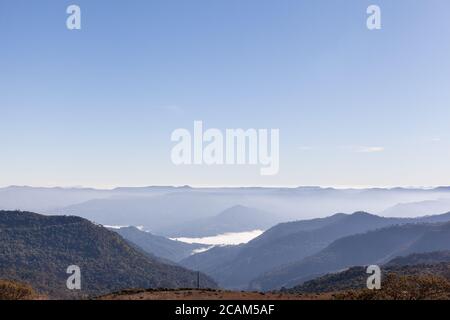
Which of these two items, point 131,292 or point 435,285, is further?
point 131,292

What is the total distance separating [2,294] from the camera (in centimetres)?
4306
